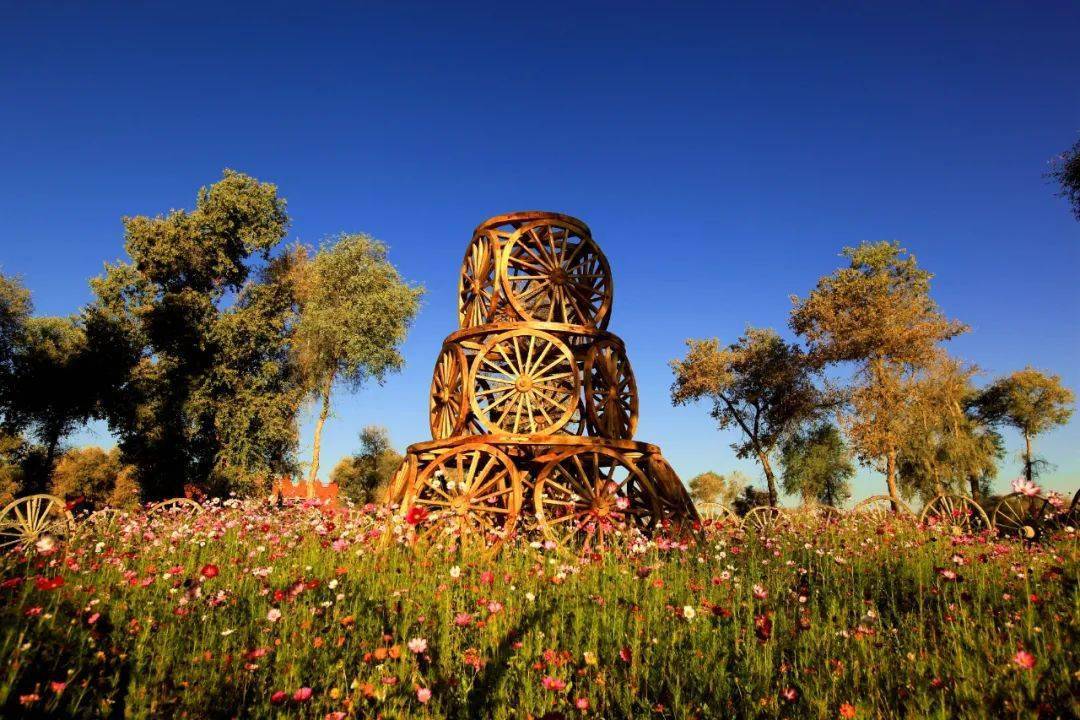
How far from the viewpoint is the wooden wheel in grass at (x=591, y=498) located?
10.2 m

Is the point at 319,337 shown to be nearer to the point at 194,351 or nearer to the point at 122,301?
the point at 194,351

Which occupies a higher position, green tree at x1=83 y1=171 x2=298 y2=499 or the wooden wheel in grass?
green tree at x1=83 y1=171 x2=298 y2=499

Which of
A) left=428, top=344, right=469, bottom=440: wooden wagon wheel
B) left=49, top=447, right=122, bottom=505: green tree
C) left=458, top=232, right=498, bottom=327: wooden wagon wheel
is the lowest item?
left=49, top=447, right=122, bottom=505: green tree

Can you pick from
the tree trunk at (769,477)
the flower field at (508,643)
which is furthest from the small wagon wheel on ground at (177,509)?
the tree trunk at (769,477)

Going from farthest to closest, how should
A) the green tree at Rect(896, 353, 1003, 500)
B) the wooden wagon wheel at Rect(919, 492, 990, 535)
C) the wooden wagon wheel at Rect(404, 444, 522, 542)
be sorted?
1. the green tree at Rect(896, 353, 1003, 500)
2. the wooden wagon wheel at Rect(919, 492, 990, 535)
3. the wooden wagon wheel at Rect(404, 444, 522, 542)

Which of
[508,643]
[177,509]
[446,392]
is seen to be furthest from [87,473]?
[508,643]

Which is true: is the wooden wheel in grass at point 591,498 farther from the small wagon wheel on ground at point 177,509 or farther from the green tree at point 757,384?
the green tree at point 757,384

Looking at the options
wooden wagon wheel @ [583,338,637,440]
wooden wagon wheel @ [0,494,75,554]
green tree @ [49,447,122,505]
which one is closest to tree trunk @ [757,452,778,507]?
wooden wagon wheel @ [583,338,637,440]

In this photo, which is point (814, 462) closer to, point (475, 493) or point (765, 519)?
point (765, 519)

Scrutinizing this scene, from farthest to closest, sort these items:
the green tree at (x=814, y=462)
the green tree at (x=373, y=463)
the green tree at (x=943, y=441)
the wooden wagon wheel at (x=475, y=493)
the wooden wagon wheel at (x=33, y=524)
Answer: the green tree at (x=373, y=463) < the green tree at (x=814, y=462) < the green tree at (x=943, y=441) < the wooden wagon wheel at (x=475, y=493) < the wooden wagon wheel at (x=33, y=524)

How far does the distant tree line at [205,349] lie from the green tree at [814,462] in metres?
27.4

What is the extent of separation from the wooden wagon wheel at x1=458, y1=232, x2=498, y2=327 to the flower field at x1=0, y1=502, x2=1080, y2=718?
7.35 meters

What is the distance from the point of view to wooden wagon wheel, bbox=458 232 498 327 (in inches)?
521

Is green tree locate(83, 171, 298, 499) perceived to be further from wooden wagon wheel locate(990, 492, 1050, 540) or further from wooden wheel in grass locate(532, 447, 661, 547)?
wooden wagon wheel locate(990, 492, 1050, 540)
